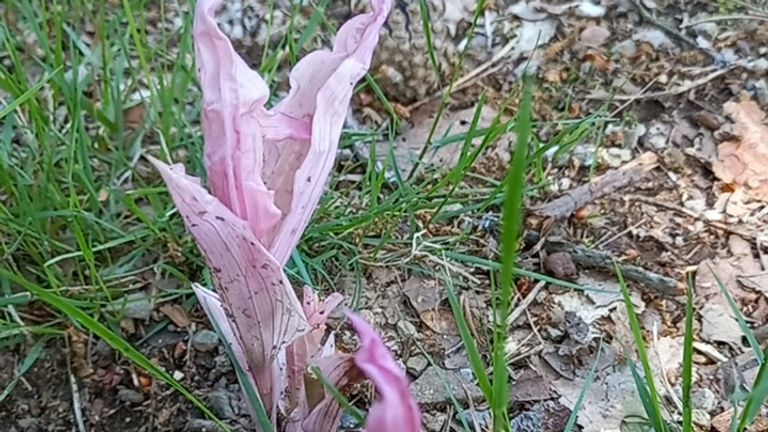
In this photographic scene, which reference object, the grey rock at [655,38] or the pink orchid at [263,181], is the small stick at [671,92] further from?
the pink orchid at [263,181]

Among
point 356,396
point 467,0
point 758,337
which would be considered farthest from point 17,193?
point 758,337

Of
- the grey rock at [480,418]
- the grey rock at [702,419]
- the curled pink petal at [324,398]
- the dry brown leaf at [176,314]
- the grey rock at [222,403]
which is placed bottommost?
the grey rock at [702,419]

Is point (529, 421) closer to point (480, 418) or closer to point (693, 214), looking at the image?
point (480, 418)

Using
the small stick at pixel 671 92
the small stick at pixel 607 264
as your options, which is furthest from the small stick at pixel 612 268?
the small stick at pixel 671 92

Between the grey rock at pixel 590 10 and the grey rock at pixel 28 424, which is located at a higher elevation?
the grey rock at pixel 590 10

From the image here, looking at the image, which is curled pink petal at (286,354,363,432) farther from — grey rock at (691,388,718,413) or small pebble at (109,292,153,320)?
grey rock at (691,388,718,413)

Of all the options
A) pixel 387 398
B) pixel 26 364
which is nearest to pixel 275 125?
pixel 387 398

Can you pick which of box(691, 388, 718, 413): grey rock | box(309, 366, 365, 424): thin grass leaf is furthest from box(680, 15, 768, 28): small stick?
box(309, 366, 365, 424): thin grass leaf
